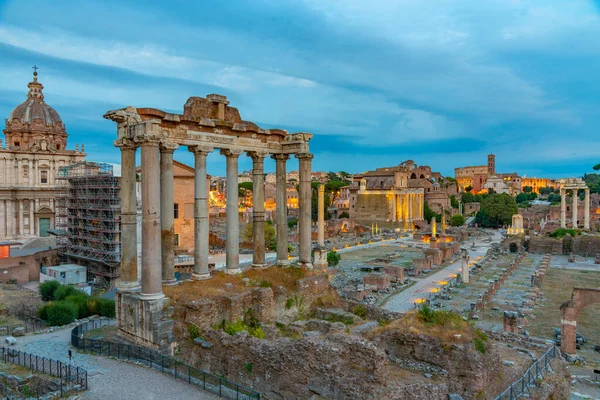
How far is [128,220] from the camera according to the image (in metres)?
14.0

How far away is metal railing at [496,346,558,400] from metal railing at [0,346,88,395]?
406 inches

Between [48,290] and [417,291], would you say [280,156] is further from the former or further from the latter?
[417,291]

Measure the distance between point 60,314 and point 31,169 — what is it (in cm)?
3403

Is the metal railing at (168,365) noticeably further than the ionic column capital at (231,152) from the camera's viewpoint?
No

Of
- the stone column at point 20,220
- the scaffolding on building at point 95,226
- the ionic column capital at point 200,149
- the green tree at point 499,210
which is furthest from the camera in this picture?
the green tree at point 499,210

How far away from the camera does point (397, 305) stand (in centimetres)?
2706

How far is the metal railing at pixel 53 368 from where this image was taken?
35.3 feet

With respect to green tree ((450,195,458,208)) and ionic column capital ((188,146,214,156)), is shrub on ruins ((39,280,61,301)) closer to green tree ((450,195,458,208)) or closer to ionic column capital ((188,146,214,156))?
ionic column capital ((188,146,214,156))

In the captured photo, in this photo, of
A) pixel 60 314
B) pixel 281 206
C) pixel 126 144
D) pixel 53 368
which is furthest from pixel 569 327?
pixel 60 314

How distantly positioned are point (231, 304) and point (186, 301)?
147 centimetres

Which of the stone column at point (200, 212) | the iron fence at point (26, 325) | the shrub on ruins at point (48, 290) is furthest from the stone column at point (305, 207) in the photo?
the shrub on ruins at point (48, 290)

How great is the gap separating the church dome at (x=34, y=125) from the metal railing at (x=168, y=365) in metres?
41.1

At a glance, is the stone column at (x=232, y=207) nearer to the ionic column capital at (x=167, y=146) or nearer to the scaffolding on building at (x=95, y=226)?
the ionic column capital at (x=167, y=146)

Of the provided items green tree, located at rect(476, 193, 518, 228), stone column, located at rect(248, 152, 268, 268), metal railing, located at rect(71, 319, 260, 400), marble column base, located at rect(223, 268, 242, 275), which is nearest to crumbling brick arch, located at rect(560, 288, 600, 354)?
stone column, located at rect(248, 152, 268, 268)
